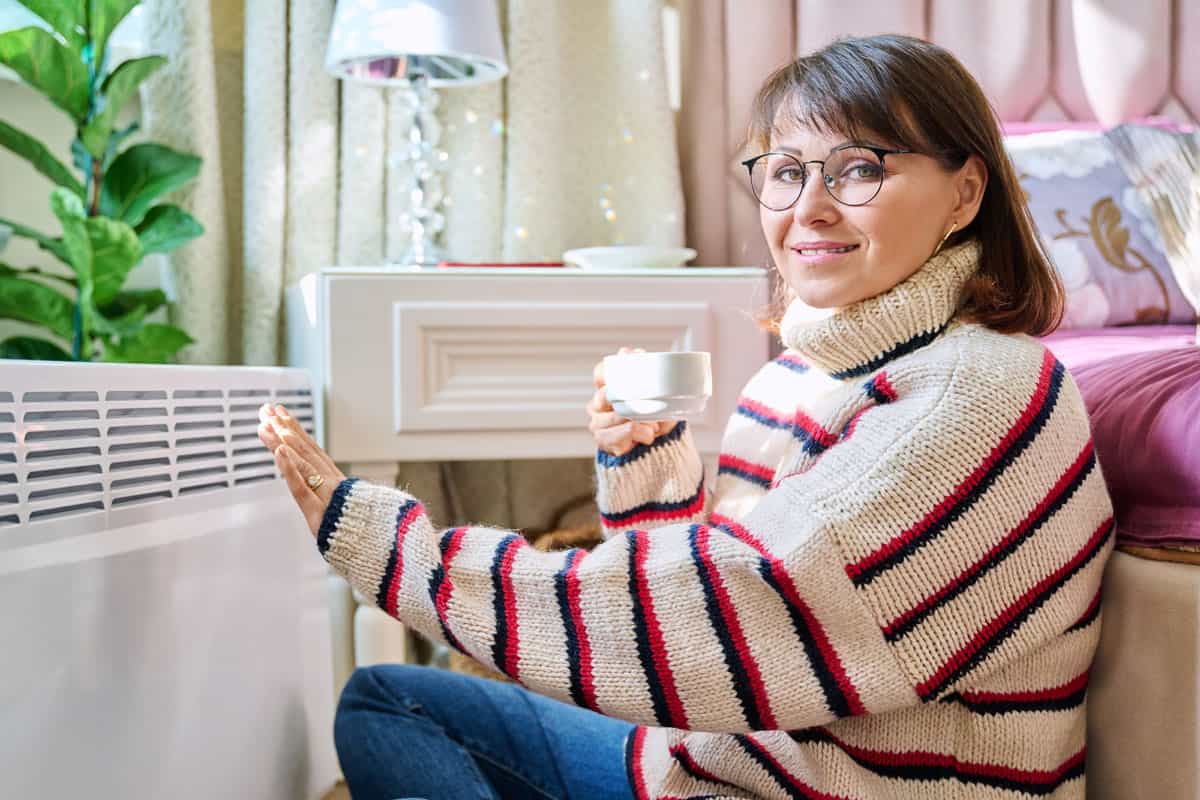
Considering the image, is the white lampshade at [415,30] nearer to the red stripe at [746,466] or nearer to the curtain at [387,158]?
the curtain at [387,158]

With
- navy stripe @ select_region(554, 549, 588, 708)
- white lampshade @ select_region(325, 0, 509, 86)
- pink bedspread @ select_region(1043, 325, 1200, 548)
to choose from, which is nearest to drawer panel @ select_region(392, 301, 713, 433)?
white lampshade @ select_region(325, 0, 509, 86)

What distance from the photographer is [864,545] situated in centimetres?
61

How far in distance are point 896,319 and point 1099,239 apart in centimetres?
77

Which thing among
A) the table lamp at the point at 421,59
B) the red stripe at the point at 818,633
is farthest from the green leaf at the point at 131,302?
the red stripe at the point at 818,633

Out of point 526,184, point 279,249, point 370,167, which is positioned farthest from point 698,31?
point 279,249

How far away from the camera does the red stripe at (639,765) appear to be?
81cm

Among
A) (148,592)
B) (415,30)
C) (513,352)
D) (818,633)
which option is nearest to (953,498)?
(818,633)

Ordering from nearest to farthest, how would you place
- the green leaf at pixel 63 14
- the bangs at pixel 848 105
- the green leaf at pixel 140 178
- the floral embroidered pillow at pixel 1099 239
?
the bangs at pixel 848 105, the floral embroidered pillow at pixel 1099 239, the green leaf at pixel 63 14, the green leaf at pixel 140 178

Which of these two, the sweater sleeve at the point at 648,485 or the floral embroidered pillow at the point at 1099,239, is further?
the floral embroidered pillow at the point at 1099,239

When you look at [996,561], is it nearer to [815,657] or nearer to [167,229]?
[815,657]

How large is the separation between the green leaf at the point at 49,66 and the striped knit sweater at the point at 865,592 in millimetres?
1033

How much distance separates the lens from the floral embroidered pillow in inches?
51.7

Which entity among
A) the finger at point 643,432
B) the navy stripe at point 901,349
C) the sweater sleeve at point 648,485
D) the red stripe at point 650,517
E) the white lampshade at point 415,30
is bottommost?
the red stripe at point 650,517

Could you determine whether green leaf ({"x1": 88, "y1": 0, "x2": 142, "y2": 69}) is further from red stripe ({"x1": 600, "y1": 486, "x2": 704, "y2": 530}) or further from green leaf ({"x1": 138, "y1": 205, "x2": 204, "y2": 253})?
red stripe ({"x1": 600, "y1": 486, "x2": 704, "y2": 530})
